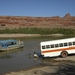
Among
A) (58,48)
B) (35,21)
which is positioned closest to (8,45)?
(58,48)

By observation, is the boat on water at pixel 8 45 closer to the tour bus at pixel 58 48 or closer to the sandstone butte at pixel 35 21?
the tour bus at pixel 58 48

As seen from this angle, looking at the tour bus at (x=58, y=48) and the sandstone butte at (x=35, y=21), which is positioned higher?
the sandstone butte at (x=35, y=21)

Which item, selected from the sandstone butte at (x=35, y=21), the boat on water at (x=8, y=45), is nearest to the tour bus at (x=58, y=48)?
the boat on water at (x=8, y=45)

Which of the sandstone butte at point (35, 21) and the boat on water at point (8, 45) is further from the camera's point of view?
the sandstone butte at point (35, 21)

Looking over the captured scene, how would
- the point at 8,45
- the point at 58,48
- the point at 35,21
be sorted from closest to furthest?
1. the point at 58,48
2. the point at 8,45
3. the point at 35,21

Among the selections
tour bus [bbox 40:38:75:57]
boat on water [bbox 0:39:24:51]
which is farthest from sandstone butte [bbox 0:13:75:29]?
tour bus [bbox 40:38:75:57]

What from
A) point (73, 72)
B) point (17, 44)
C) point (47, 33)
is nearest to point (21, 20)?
point (47, 33)

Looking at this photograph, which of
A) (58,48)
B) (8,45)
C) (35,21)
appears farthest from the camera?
(35,21)

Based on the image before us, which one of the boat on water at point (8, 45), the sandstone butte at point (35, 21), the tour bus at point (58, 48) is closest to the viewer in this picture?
the tour bus at point (58, 48)

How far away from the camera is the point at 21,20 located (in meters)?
149

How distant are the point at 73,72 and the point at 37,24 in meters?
125

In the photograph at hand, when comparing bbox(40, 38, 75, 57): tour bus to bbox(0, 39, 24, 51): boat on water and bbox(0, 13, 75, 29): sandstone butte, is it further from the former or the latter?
bbox(0, 13, 75, 29): sandstone butte

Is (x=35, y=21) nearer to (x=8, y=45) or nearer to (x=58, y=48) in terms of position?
(x=8, y=45)

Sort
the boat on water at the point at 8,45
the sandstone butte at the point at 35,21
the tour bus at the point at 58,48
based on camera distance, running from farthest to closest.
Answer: the sandstone butte at the point at 35,21
the boat on water at the point at 8,45
the tour bus at the point at 58,48
